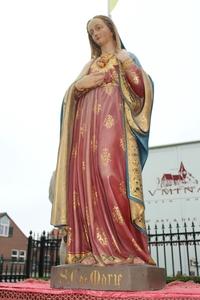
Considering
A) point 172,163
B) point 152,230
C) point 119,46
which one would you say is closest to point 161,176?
point 172,163

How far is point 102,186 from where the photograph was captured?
3191 mm

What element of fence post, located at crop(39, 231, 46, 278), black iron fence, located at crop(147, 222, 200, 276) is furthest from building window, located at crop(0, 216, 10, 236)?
black iron fence, located at crop(147, 222, 200, 276)

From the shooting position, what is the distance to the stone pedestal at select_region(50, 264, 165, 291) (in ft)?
8.62

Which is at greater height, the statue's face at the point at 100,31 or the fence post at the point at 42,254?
the statue's face at the point at 100,31

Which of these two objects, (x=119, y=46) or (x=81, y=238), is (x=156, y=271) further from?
(x=119, y=46)

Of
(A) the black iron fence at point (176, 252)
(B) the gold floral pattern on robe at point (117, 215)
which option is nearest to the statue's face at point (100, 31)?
(B) the gold floral pattern on robe at point (117, 215)

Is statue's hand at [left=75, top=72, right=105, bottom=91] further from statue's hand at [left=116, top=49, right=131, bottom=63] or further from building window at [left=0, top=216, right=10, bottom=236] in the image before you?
building window at [left=0, top=216, right=10, bottom=236]

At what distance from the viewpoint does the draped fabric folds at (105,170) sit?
3025 mm

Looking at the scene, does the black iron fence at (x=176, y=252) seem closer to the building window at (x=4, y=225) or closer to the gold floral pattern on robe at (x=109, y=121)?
the gold floral pattern on robe at (x=109, y=121)

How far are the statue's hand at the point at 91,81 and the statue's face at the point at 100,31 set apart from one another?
0.49 meters

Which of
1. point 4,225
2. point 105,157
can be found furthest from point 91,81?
point 4,225

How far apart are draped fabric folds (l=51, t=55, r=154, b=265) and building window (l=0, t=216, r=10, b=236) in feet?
107

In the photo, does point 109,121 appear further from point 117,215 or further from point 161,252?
point 161,252

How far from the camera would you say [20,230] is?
122 feet
